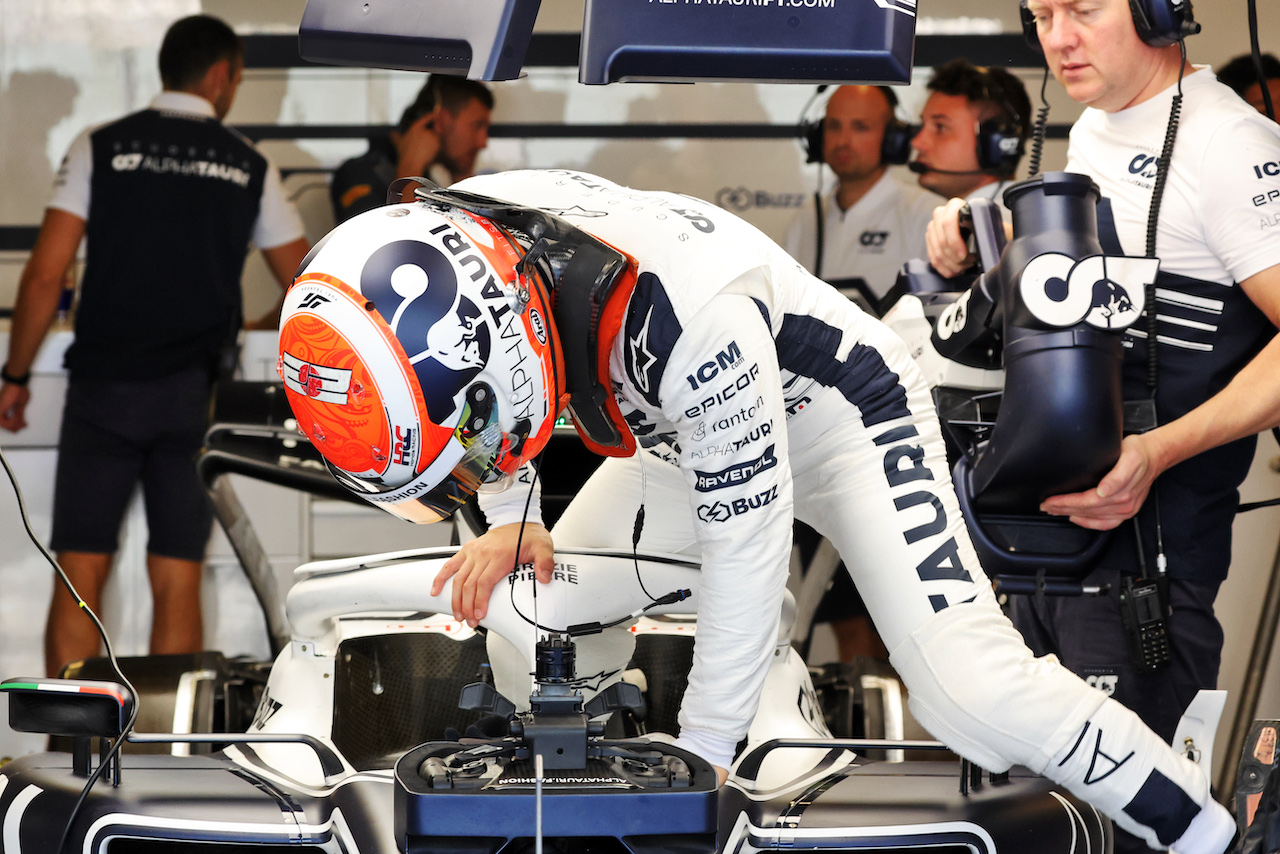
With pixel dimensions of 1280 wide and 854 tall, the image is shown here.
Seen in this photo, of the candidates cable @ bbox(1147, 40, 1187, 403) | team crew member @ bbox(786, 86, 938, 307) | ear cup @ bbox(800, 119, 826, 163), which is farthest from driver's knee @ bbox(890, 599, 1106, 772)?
ear cup @ bbox(800, 119, 826, 163)

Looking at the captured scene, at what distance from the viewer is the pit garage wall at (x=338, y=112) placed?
4.99 meters

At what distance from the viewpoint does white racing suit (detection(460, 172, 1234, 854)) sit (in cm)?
177

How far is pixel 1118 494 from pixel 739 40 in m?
1.14

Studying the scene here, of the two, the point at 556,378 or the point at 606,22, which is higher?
the point at 606,22

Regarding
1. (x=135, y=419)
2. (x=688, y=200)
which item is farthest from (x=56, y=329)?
(x=688, y=200)

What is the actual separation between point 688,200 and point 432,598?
79 cm

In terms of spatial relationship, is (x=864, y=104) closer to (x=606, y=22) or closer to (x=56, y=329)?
(x=56, y=329)

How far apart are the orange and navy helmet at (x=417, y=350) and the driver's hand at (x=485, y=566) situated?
0.89ft

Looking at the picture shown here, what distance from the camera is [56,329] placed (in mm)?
4781

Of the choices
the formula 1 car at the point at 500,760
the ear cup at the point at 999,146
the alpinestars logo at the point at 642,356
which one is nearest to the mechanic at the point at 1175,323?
the formula 1 car at the point at 500,760

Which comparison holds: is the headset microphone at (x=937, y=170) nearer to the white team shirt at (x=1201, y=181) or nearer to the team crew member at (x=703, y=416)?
the white team shirt at (x=1201, y=181)

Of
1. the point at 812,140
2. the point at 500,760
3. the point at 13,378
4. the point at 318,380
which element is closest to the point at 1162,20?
the point at 318,380

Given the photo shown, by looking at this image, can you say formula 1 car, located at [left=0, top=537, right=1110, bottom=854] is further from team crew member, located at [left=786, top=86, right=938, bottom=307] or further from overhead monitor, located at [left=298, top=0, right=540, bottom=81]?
team crew member, located at [left=786, top=86, right=938, bottom=307]

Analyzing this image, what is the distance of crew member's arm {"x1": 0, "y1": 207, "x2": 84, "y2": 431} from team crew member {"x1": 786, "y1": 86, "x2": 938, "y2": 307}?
2.78 meters
